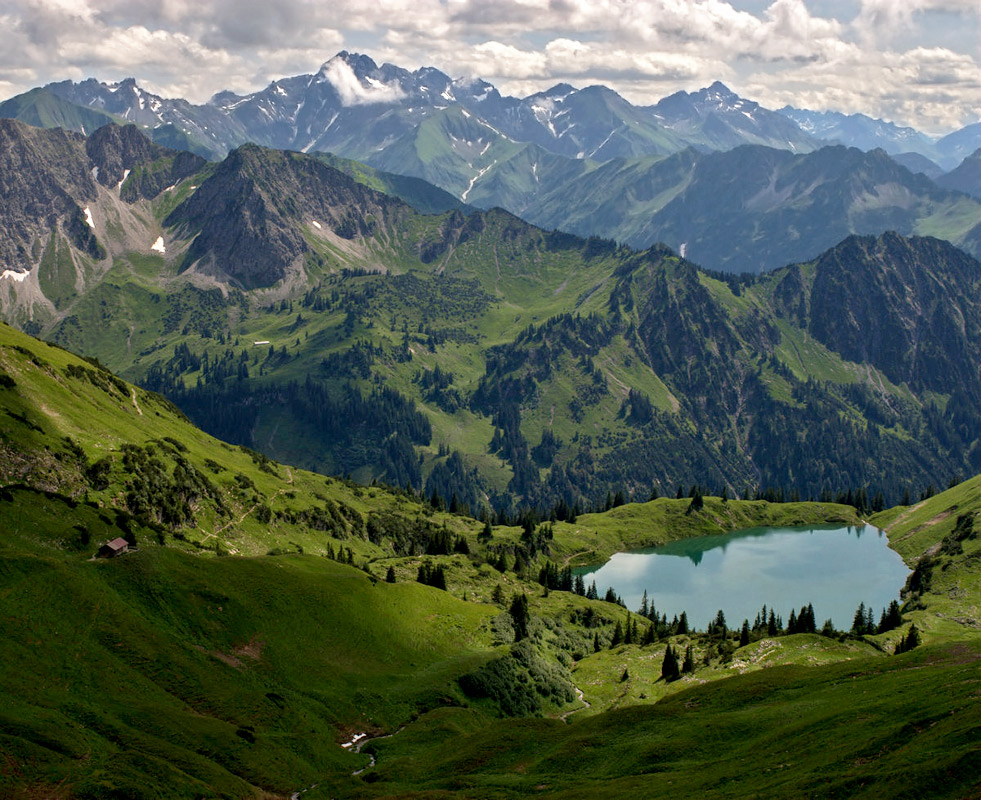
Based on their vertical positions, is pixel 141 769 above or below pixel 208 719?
above

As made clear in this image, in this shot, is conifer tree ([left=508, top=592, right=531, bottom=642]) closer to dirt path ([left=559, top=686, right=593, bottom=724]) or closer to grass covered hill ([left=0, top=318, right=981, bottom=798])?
grass covered hill ([left=0, top=318, right=981, bottom=798])

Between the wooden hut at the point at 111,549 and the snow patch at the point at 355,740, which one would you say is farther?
the wooden hut at the point at 111,549

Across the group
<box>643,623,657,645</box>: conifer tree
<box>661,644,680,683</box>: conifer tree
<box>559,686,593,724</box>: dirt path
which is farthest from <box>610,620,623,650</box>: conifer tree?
<box>559,686,593,724</box>: dirt path

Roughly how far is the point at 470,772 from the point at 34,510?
71375 mm

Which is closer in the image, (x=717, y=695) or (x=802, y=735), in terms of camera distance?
(x=802, y=735)

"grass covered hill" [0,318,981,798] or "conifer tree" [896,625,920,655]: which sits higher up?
"grass covered hill" [0,318,981,798]

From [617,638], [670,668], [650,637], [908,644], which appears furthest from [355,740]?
[908,644]

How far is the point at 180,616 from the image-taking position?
99500 millimetres

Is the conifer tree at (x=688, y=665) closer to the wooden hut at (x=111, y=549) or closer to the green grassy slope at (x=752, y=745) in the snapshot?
the green grassy slope at (x=752, y=745)

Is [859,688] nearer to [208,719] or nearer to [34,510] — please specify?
[208,719]

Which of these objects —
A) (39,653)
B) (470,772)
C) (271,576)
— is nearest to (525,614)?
(271,576)

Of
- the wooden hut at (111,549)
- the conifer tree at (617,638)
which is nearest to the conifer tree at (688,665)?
the conifer tree at (617,638)

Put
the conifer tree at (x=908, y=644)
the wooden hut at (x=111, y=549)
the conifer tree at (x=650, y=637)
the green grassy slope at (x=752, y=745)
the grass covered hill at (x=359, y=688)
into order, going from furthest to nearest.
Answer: the conifer tree at (x=650, y=637) < the conifer tree at (x=908, y=644) < the wooden hut at (x=111, y=549) < the grass covered hill at (x=359, y=688) < the green grassy slope at (x=752, y=745)

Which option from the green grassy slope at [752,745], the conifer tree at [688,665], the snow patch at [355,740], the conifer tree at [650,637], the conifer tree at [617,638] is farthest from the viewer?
the conifer tree at [617,638]
